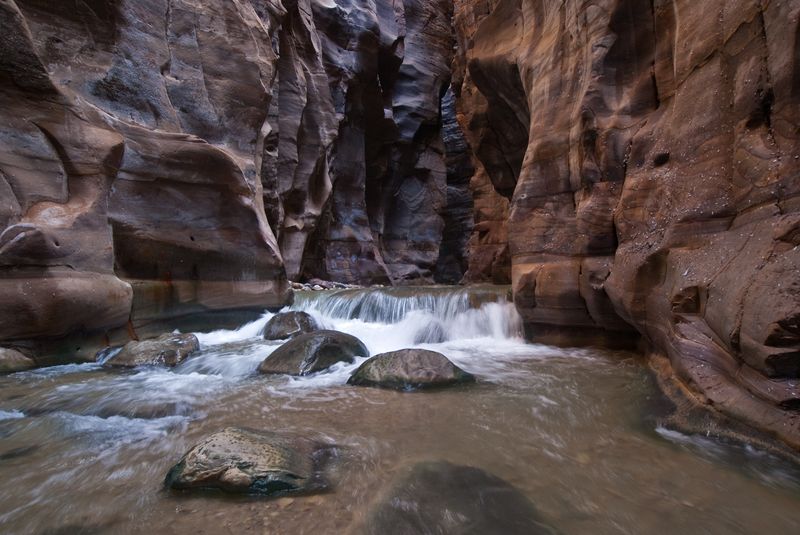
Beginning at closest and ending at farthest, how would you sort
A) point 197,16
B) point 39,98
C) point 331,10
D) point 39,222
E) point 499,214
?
1. point 39,222
2. point 39,98
3. point 197,16
4. point 499,214
5. point 331,10

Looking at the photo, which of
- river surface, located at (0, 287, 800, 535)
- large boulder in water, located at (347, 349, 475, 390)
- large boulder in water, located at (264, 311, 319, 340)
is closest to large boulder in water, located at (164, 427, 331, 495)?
river surface, located at (0, 287, 800, 535)

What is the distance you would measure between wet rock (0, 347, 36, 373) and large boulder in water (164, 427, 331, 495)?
4.17 m

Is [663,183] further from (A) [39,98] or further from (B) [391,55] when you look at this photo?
(B) [391,55]

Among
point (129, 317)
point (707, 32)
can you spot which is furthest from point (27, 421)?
point (707, 32)

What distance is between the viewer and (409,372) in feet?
14.5

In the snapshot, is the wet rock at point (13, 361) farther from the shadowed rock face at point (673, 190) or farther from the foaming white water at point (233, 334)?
the shadowed rock face at point (673, 190)

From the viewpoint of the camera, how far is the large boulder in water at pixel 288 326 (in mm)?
7625

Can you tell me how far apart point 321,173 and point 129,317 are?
38.3 feet

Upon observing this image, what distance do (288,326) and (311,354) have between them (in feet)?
9.16

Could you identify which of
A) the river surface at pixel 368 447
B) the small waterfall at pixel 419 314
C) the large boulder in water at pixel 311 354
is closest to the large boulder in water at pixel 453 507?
the river surface at pixel 368 447

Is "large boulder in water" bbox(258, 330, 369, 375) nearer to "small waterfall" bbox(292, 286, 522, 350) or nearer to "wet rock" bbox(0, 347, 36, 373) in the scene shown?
"small waterfall" bbox(292, 286, 522, 350)

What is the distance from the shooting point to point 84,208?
232 inches

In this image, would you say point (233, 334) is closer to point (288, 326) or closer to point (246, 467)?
point (288, 326)

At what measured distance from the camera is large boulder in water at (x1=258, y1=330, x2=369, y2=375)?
505 centimetres
